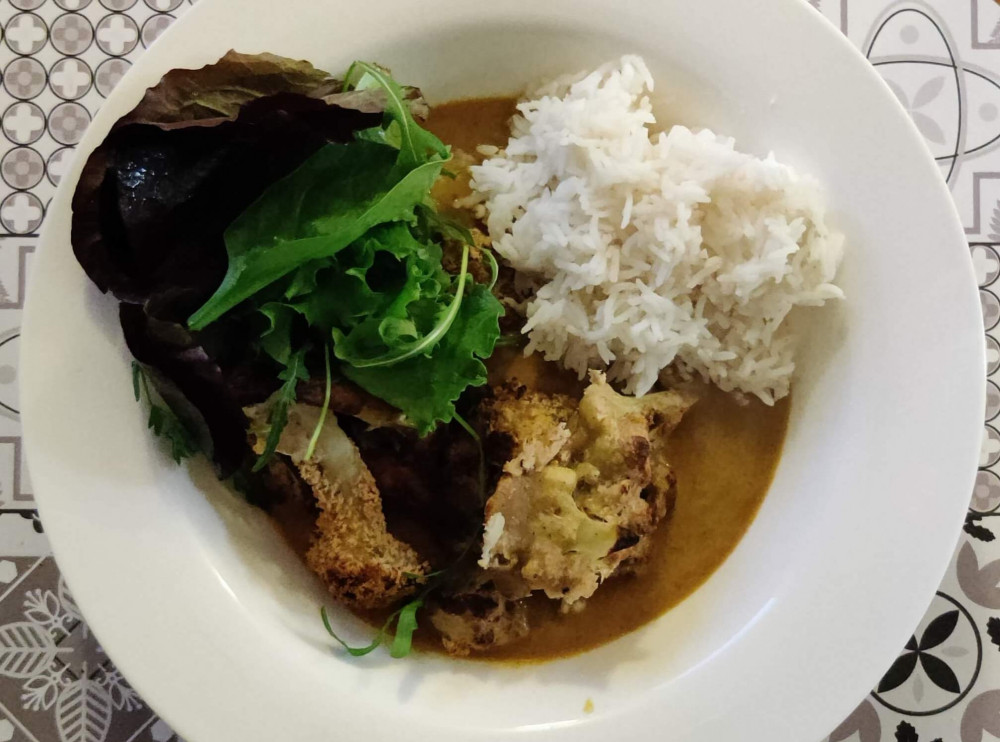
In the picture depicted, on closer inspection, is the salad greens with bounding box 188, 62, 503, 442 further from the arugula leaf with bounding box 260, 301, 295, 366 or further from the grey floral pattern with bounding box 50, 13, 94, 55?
the grey floral pattern with bounding box 50, 13, 94, 55

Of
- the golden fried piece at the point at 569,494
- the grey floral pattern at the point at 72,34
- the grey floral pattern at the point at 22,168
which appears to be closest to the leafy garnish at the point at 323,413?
the golden fried piece at the point at 569,494

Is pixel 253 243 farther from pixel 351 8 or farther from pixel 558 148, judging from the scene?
pixel 558 148

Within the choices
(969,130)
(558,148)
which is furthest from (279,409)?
(969,130)

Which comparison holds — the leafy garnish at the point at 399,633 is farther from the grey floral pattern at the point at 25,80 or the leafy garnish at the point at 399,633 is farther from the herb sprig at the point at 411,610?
the grey floral pattern at the point at 25,80

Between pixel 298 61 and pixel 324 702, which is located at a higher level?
pixel 298 61

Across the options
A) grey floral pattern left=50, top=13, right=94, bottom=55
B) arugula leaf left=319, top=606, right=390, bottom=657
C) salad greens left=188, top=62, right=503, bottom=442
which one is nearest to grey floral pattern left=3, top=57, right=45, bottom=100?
grey floral pattern left=50, top=13, right=94, bottom=55

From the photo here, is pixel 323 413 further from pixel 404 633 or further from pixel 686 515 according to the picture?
pixel 686 515
